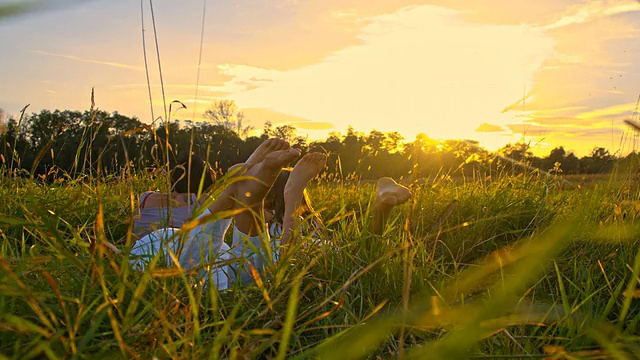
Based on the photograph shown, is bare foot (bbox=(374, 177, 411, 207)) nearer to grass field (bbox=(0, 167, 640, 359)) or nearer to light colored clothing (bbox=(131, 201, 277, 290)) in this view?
grass field (bbox=(0, 167, 640, 359))

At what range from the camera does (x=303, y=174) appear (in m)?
3.03

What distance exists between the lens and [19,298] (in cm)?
118

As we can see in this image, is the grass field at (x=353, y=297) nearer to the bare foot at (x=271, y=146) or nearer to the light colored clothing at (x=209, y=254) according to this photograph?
the light colored clothing at (x=209, y=254)

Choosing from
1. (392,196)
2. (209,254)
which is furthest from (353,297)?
(392,196)

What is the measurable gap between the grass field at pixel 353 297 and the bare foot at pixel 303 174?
0.73 m

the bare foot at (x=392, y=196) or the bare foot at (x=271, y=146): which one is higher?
the bare foot at (x=271, y=146)

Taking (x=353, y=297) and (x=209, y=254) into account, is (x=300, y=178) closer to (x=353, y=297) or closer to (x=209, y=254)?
(x=353, y=297)

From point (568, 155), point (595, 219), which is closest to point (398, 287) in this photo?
point (595, 219)

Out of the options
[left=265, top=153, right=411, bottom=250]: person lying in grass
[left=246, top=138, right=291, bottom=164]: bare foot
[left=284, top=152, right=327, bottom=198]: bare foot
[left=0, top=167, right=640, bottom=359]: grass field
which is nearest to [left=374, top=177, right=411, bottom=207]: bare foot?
[left=265, top=153, right=411, bottom=250]: person lying in grass

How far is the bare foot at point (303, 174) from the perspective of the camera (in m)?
3.01

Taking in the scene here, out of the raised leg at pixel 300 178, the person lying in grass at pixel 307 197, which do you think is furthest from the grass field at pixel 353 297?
the raised leg at pixel 300 178

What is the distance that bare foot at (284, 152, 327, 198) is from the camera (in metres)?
3.01

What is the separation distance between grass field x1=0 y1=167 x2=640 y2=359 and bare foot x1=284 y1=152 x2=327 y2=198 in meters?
0.73

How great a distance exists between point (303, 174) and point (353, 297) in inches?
54.2
